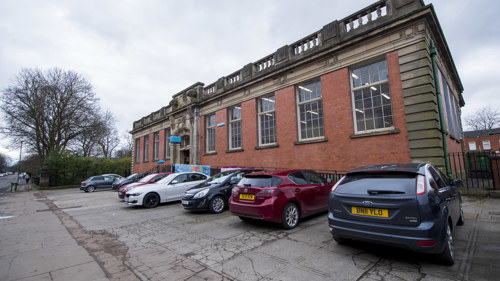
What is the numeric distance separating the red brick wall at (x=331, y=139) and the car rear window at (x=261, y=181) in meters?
5.82

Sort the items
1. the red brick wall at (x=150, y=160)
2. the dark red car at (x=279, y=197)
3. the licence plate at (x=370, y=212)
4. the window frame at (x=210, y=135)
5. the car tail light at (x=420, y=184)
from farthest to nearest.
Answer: the red brick wall at (x=150, y=160) → the window frame at (x=210, y=135) → the dark red car at (x=279, y=197) → the licence plate at (x=370, y=212) → the car tail light at (x=420, y=184)

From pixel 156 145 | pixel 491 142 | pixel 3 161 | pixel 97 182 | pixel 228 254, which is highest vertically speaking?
pixel 3 161

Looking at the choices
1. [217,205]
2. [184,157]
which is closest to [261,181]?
[217,205]

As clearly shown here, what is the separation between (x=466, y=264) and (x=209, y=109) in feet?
57.7

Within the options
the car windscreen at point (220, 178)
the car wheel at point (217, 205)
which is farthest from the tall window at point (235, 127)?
the car wheel at point (217, 205)

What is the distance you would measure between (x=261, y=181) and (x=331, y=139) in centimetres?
635

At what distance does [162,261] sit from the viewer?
13.2 feet

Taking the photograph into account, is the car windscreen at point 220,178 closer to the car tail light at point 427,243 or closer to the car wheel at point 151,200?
the car wheel at point 151,200

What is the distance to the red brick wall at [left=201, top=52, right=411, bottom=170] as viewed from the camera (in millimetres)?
9250

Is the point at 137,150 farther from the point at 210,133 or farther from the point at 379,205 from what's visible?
the point at 379,205

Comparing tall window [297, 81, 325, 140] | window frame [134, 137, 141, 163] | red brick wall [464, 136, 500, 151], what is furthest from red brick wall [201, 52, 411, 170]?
red brick wall [464, 136, 500, 151]

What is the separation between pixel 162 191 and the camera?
10000 mm

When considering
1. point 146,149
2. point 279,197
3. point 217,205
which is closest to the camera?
point 279,197

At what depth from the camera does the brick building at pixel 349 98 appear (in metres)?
8.84
